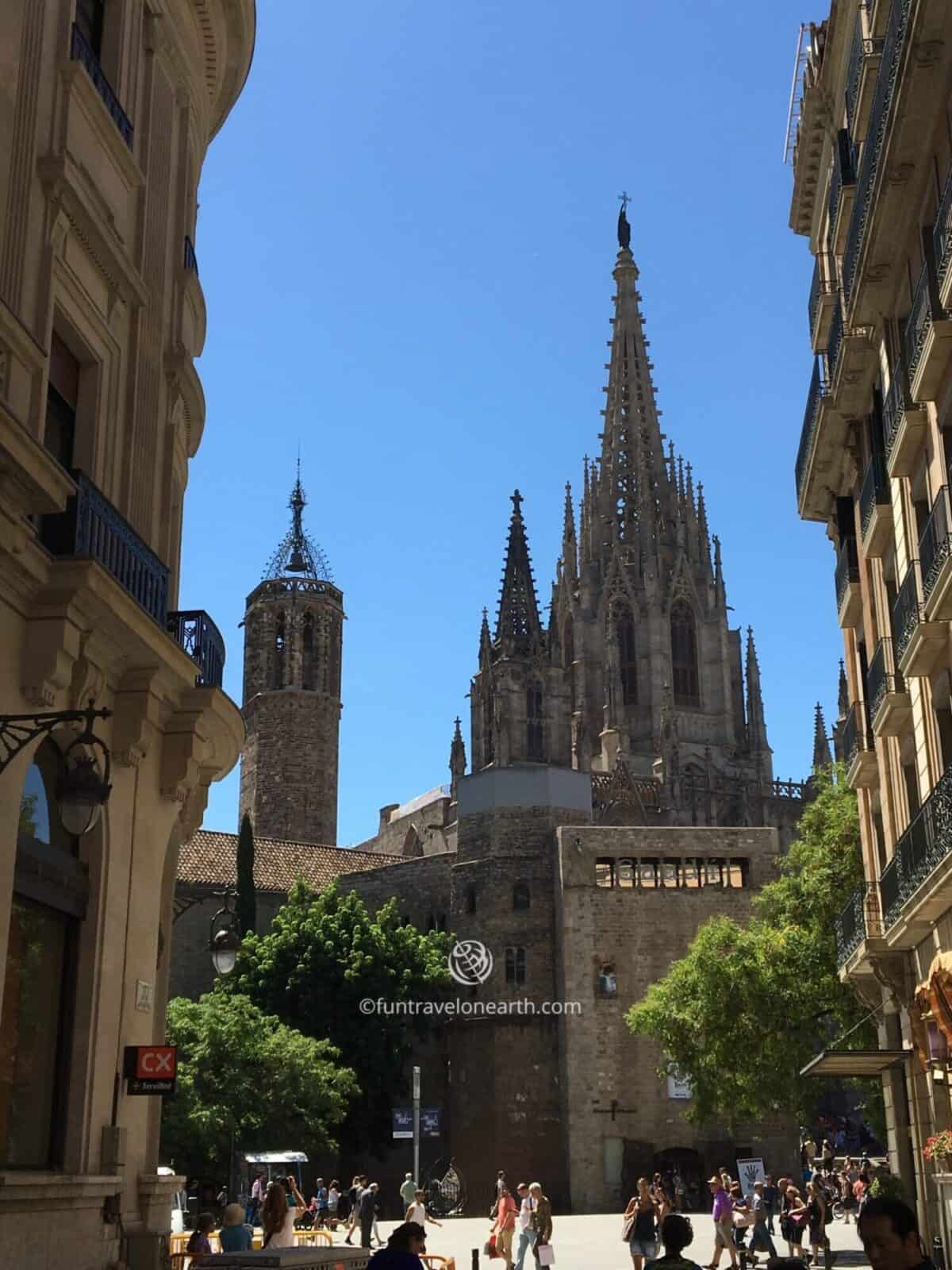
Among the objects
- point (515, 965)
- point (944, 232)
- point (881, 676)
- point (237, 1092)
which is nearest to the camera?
point (944, 232)

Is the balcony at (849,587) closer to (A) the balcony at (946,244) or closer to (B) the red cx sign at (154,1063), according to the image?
(A) the balcony at (946,244)

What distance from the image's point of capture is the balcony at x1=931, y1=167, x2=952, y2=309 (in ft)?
45.3

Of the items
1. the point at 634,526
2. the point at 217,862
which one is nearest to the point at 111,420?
the point at 217,862

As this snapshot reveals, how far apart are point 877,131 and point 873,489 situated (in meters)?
4.70

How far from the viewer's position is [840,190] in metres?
21.0

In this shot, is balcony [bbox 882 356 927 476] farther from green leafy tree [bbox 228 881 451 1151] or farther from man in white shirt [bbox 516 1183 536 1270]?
green leafy tree [bbox 228 881 451 1151]

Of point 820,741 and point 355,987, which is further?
point 820,741

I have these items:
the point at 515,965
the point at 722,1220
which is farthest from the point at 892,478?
the point at 515,965

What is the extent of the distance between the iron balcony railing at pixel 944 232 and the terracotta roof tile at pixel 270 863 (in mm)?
40989

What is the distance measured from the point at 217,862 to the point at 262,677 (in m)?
31.0

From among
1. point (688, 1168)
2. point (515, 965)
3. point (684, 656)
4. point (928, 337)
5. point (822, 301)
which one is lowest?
point (688, 1168)

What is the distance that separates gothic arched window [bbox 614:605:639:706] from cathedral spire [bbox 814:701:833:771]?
10884 millimetres

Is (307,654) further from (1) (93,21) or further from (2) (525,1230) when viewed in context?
(1) (93,21)

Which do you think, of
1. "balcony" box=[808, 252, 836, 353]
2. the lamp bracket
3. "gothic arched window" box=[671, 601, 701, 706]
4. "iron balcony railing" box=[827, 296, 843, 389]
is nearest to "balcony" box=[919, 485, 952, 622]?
"iron balcony railing" box=[827, 296, 843, 389]
